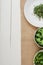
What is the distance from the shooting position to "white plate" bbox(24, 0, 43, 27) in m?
1.04

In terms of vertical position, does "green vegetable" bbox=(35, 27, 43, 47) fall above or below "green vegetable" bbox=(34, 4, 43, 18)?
below

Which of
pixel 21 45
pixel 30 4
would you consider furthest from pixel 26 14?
pixel 21 45

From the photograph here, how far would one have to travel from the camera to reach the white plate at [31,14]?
3.40 ft

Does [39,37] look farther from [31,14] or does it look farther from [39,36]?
[31,14]

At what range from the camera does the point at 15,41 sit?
3.37 feet

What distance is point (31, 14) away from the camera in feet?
3.45

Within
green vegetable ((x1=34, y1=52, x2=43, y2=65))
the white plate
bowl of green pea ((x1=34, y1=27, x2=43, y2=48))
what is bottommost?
green vegetable ((x1=34, y1=52, x2=43, y2=65))

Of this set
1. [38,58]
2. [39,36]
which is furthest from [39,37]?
[38,58]

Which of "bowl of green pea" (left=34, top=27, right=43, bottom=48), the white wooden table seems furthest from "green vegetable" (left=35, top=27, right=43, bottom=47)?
the white wooden table

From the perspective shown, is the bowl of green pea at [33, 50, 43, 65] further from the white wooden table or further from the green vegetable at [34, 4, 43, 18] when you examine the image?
the green vegetable at [34, 4, 43, 18]

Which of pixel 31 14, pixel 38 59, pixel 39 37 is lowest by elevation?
pixel 38 59

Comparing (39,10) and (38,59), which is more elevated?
(39,10)

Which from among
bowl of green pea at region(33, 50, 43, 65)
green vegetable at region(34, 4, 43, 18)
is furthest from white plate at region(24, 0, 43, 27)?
bowl of green pea at region(33, 50, 43, 65)

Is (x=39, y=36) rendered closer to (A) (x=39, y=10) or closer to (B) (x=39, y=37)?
(B) (x=39, y=37)
